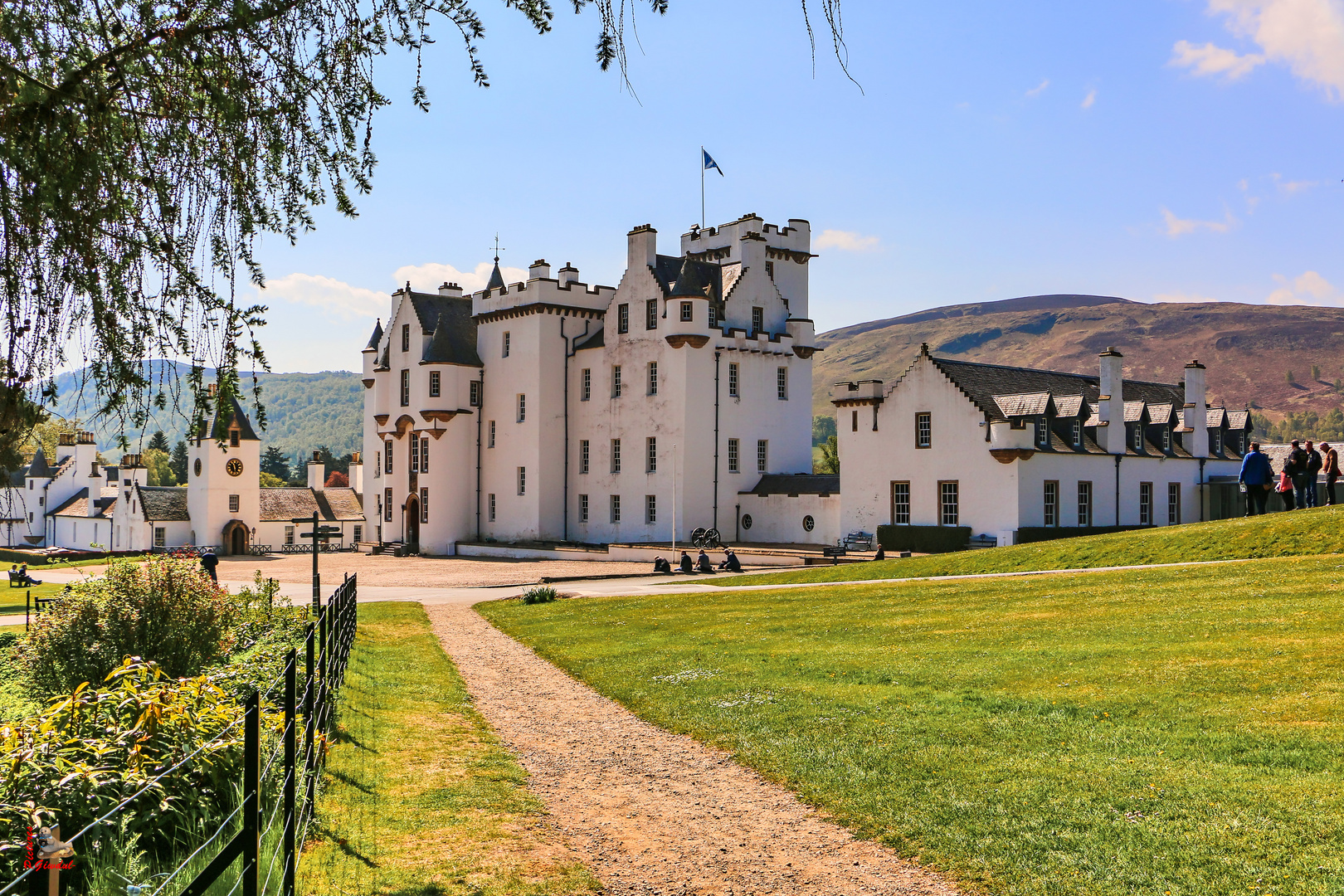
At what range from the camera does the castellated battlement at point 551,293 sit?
210 feet

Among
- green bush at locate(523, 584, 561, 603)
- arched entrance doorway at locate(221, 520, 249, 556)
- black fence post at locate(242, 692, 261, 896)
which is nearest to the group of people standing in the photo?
green bush at locate(523, 584, 561, 603)

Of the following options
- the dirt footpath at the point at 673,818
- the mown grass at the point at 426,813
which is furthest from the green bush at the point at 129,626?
the dirt footpath at the point at 673,818

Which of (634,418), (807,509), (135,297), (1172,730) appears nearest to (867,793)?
(1172,730)

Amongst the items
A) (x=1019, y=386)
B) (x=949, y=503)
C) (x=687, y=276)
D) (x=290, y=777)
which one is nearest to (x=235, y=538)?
(x=687, y=276)

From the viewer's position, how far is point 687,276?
58.3 meters

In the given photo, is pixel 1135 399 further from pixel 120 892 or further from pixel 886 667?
pixel 120 892

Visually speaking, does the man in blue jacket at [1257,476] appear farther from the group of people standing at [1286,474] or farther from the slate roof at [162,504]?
the slate roof at [162,504]

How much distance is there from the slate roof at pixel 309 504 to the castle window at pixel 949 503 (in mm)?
54634

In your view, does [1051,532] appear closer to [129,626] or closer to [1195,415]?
[1195,415]

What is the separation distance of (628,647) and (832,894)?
13981 mm

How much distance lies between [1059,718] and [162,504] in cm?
8104

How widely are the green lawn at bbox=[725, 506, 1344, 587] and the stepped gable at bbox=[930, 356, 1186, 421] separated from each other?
11.6 m

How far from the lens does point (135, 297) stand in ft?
22.1

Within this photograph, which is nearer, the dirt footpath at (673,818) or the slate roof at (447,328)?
the dirt footpath at (673,818)
